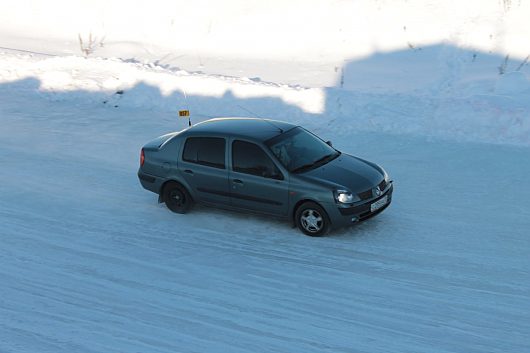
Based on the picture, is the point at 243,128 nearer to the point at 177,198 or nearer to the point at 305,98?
the point at 177,198

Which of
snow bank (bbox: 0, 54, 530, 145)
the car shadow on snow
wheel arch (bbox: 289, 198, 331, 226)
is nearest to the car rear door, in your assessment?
wheel arch (bbox: 289, 198, 331, 226)

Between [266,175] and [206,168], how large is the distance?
44.0 inches

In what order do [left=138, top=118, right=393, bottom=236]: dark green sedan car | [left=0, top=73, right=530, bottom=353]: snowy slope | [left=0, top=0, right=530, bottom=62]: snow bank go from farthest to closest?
[left=0, top=0, right=530, bottom=62]: snow bank < [left=138, top=118, right=393, bottom=236]: dark green sedan car < [left=0, top=73, right=530, bottom=353]: snowy slope

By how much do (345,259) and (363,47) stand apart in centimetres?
1260

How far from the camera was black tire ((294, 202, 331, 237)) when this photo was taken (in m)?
9.99

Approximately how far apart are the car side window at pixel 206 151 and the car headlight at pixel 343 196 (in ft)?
6.60

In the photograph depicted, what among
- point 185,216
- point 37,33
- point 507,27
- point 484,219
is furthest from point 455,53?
point 37,33

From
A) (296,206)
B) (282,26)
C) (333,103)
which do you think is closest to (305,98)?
(333,103)

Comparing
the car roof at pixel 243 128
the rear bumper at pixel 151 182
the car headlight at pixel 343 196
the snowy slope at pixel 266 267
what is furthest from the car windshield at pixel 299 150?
the rear bumper at pixel 151 182

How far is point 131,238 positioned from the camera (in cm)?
1055

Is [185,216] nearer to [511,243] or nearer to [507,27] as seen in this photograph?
[511,243]

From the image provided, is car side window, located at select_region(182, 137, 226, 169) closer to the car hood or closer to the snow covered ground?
the snow covered ground

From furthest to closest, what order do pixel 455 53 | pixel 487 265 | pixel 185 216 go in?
pixel 455 53, pixel 185 216, pixel 487 265

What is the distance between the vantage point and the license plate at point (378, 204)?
1006 cm
